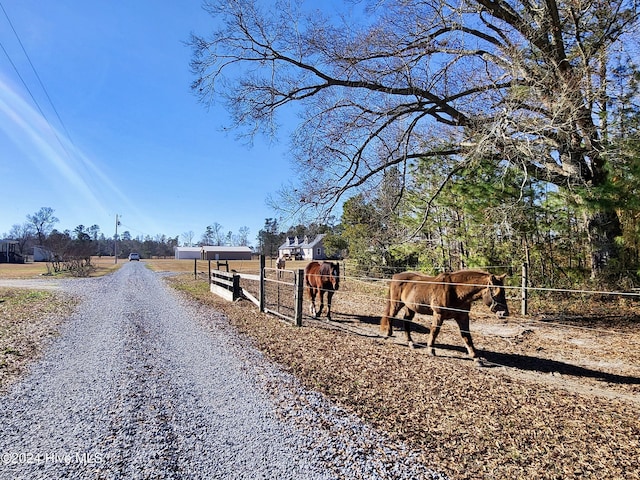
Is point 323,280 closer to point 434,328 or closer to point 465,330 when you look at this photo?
point 434,328

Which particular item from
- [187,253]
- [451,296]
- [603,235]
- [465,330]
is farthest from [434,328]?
[187,253]

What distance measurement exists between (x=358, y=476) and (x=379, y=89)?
29.7ft

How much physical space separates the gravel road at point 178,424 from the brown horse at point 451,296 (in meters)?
2.69

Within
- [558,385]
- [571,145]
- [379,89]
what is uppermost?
[379,89]

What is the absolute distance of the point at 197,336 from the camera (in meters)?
7.30

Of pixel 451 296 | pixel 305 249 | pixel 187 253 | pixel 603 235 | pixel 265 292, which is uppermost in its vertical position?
pixel 305 249

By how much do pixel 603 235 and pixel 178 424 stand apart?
11.0 m

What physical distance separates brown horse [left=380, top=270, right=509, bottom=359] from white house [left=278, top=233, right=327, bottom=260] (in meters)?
57.5

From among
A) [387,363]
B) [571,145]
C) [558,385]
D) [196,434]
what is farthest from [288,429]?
[571,145]

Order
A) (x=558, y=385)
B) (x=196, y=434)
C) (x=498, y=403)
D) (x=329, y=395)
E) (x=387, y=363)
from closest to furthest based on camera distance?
(x=196, y=434)
(x=498, y=403)
(x=329, y=395)
(x=558, y=385)
(x=387, y=363)

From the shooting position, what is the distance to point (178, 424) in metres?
3.49

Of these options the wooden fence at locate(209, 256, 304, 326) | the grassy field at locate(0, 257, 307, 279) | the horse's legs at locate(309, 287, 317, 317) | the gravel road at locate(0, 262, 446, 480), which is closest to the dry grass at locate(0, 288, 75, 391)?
the gravel road at locate(0, 262, 446, 480)

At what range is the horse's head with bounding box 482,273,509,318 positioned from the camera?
17.1 ft

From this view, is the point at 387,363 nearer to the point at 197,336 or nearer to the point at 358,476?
the point at 358,476
